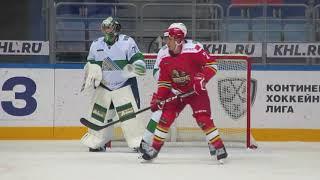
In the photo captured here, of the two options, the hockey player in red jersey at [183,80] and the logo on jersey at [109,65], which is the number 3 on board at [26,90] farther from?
the hockey player in red jersey at [183,80]

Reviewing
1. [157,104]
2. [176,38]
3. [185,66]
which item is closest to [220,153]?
[157,104]

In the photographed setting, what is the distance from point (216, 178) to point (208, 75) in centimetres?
123

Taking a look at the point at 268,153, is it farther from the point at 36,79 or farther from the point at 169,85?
the point at 36,79

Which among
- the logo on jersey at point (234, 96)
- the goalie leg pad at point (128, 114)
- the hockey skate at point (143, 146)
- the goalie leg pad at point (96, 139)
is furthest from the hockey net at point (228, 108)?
the hockey skate at point (143, 146)

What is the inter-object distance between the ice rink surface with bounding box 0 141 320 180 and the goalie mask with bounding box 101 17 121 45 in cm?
137

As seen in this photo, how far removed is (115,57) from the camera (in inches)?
361

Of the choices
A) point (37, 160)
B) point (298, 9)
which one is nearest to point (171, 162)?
point (37, 160)

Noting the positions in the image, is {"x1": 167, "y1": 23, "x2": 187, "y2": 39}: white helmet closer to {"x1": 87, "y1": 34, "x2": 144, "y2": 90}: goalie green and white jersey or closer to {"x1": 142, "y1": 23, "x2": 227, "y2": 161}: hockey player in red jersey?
{"x1": 142, "y1": 23, "x2": 227, "y2": 161}: hockey player in red jersey

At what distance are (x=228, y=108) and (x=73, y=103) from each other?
7.42 ft

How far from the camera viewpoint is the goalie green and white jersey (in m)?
9.15

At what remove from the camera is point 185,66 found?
8.15 metres

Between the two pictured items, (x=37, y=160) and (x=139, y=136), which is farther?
(x=139, y=136)

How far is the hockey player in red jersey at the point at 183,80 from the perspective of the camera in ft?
26.6

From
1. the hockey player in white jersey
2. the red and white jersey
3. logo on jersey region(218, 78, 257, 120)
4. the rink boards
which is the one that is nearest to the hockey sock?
the red and white jersey
